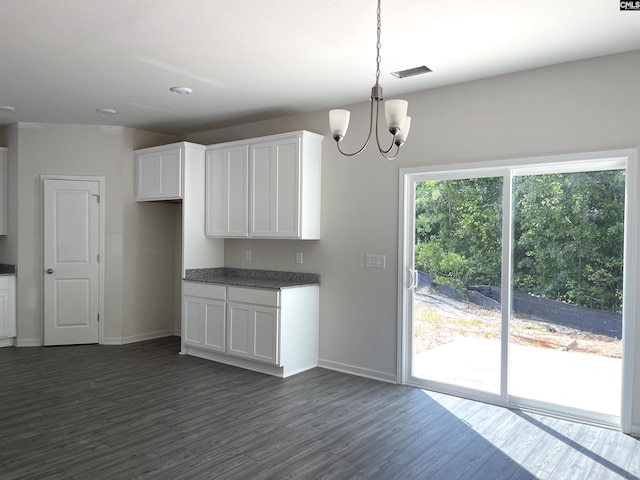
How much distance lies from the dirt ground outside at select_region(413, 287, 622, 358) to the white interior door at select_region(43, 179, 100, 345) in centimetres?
409

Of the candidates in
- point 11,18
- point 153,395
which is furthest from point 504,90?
point 153,395

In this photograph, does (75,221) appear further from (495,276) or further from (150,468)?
(495,276)

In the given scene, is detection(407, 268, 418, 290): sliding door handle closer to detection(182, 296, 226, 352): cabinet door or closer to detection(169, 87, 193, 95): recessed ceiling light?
detection(182, 296, 226, 352): cabinet door

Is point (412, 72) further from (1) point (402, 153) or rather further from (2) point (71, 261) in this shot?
(2) point (71, 261)

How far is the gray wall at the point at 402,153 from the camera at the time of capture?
3580mm

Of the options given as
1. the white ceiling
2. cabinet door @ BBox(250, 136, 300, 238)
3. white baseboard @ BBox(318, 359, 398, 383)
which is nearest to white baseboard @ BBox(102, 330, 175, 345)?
cabinet door @ BBox(250, 136, 300, 238)

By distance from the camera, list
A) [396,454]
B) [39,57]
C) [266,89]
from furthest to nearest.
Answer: [266,89]
[39,57]
[396,454]

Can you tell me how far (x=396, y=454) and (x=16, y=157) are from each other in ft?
18.4

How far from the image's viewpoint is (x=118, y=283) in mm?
6219

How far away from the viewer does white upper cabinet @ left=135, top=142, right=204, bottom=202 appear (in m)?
5.68

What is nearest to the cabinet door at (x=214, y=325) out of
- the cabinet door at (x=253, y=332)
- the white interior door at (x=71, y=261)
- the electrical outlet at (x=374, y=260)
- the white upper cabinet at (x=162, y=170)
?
the cabinet door at (x=253, y=332)

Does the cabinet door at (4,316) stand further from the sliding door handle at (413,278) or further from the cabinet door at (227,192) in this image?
the sliding door handle at (413,278)

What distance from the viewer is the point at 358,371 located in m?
4.89

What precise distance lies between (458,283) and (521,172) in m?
1.08
